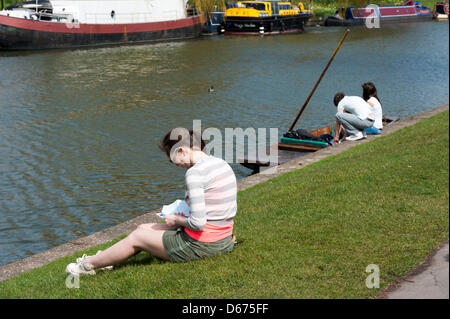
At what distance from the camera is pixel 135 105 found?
20.7 metres

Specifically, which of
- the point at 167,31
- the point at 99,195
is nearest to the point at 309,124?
the point at 99,195

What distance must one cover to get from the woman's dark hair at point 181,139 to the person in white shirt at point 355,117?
8.10m

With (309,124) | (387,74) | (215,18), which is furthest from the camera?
(215,18)

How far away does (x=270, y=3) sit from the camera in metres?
54.8

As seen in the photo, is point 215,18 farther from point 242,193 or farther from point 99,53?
point 242,193

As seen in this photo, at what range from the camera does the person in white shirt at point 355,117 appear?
40.7ft

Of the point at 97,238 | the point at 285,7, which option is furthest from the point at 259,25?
the point at 97,238

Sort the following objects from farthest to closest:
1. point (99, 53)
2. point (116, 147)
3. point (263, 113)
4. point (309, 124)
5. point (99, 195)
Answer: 1. point (99, 53)
2. point (263, 113)
3. point (309, 124)
4. point (116, 147)
5. point (99, 195)

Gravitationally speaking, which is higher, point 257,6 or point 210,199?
point 257,6

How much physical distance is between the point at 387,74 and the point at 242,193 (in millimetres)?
21373

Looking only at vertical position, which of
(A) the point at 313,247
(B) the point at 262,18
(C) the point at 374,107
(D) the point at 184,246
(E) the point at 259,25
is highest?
(B) the point at 262,18

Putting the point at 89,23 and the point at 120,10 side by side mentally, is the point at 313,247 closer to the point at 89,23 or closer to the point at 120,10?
the point at 89,23

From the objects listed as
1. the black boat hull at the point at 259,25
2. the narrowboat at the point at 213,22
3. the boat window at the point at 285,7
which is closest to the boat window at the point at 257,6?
the black boat hull at the point at 259,25

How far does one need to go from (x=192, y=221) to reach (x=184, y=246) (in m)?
0.31
